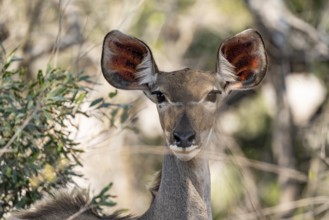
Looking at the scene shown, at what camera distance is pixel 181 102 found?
6.52 meters

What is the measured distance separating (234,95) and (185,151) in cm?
792

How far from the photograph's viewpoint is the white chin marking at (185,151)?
633 cm

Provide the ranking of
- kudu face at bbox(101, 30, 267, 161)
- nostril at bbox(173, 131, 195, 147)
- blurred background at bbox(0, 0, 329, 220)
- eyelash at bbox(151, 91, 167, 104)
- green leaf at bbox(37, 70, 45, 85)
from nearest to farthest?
nostril at bbox(173, 131, 195, 147)
kudu face at bbox(101, 30, 267, 161)
eyelash at bbox(151, 91, 167, 104)
green leaf at bbox(37, 70, 45, 85)
blurred background at bbox(0, 0, 329, 220)

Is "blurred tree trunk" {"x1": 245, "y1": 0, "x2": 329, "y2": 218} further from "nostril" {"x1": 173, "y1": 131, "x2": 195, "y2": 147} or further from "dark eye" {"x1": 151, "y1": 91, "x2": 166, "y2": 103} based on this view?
"nostril" {"x1": 173, "y1": 131, "x2": 195, "y2": 147}

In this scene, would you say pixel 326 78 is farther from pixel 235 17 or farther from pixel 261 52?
pixel 261 52

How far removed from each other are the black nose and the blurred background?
A: 9.30 ft

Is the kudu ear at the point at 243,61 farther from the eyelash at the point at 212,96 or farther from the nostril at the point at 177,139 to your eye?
the nostril at the point at 177,139

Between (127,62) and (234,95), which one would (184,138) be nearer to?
(127,62)

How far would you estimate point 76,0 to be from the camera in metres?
11.8

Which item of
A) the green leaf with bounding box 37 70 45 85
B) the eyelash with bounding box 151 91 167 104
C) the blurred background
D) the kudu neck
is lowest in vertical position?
the blurred background

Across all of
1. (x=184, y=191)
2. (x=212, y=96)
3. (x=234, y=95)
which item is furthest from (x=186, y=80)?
(x=234, y=95)

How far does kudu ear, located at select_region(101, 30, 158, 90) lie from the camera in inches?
271

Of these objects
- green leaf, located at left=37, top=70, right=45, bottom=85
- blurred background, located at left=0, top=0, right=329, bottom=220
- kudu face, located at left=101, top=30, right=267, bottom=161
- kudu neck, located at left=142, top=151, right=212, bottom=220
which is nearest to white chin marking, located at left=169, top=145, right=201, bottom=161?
kudu face, located at left=101, top=30, right=267, bottom=161

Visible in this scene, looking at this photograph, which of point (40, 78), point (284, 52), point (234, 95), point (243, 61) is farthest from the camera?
point (234, 95)
